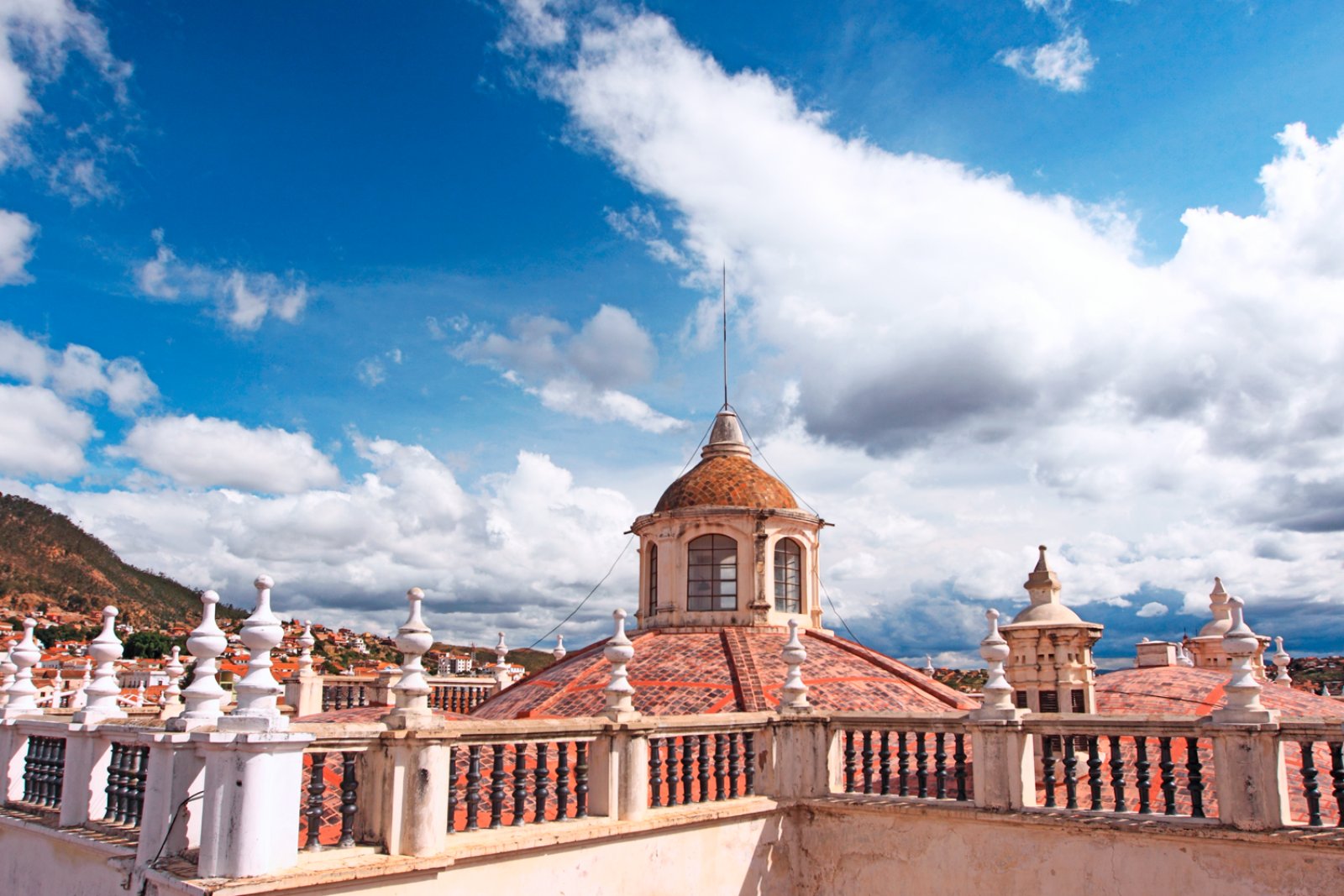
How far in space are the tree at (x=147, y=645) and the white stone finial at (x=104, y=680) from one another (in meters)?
42.5

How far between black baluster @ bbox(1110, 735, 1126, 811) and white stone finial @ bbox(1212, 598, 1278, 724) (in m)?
0.91

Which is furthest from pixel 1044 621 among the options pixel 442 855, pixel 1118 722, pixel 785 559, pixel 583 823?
pixel 442 855

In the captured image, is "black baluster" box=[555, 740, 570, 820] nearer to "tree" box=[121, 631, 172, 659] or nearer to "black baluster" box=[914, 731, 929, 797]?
"black baluster" box=[914, 731, 929, 797]

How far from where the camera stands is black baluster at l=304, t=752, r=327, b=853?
6.79 meters

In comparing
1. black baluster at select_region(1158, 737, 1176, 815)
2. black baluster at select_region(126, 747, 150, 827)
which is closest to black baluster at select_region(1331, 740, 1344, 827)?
black baluster at select_region(1158, 737, 1176, 815)

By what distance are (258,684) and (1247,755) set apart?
321 inches

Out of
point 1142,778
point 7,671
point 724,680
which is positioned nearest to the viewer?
point 1142,778

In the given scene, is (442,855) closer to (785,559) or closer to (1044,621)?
(1044,621)

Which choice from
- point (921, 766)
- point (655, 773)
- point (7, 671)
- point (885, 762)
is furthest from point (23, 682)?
point (921, 766)

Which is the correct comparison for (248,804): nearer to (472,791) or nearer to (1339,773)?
(472,791)

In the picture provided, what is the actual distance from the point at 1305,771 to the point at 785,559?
38.3 ft

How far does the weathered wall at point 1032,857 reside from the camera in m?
8.42

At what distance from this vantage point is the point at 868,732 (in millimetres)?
11641

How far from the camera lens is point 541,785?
8867mm
